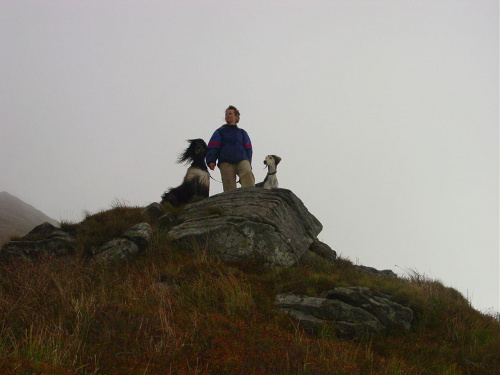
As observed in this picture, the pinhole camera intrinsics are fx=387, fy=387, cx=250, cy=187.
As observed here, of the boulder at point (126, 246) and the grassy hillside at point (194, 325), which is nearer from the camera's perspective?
the grassy hillside at point (194, 325)

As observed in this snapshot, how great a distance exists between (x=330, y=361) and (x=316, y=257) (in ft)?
Answer: 17.3

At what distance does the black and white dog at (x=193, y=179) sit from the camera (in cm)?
1082

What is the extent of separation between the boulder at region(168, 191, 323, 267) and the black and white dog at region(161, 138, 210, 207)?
93 cm

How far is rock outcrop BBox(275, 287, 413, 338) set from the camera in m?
5.47

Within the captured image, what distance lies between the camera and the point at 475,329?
6086 mm

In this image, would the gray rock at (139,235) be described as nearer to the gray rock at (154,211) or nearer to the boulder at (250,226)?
the boulder at (250,226)

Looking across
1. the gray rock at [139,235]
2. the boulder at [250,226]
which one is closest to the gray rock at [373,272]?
the boulder at [250,226]

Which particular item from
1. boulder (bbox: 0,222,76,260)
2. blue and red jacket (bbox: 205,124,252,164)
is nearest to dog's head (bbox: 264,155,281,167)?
blue and red jacket (bbox: 205,124,252,164)

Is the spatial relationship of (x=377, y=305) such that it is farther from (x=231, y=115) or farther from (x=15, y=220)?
(x=15, y=220)

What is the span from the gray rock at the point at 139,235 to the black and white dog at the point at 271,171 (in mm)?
4425

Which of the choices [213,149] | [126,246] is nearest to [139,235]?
[126,246]

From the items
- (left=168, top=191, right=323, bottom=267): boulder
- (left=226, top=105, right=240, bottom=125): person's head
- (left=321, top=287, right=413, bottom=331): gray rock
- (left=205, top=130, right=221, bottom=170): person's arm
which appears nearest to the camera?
(left=321, top=287, right=413, bottom=331): gray rock

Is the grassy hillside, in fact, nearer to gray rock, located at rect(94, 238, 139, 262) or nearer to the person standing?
gray rock, located at rect(94, 238, 139, 262)

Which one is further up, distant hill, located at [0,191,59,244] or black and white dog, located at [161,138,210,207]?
black and white dog, located at [161,138,210,207]
